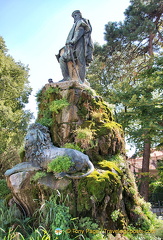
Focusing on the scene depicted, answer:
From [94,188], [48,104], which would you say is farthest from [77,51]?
[94,188]

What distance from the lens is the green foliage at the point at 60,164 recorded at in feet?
15.3

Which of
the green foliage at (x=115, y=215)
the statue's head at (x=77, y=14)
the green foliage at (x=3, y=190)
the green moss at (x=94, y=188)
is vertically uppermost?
the statue's head at (x=77, y=14)

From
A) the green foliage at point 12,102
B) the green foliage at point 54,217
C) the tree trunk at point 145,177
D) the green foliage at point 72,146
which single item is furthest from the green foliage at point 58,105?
the green foliage at point 12,102

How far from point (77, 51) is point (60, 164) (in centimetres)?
439

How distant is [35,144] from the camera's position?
5047 millimetres

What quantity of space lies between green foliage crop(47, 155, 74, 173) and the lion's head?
357 millimetres

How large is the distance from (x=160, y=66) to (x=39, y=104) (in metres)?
7.67

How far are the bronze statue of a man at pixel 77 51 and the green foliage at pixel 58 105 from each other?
1.40 meters

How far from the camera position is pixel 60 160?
474 centimetres

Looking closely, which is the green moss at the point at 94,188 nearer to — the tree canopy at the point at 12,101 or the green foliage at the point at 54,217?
the green foliage at the point at 54,217

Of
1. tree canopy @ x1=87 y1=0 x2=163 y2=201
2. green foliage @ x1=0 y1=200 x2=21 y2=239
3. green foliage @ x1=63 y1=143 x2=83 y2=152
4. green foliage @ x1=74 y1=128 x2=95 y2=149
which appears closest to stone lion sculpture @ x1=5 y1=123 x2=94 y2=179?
green foliage @ x1=63 y1=143 x2=83 y2=152

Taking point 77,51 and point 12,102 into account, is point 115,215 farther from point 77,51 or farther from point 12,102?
point 12,102

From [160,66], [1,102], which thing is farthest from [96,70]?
[1,102]

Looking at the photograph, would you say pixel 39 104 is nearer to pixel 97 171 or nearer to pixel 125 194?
pixel 97 171
